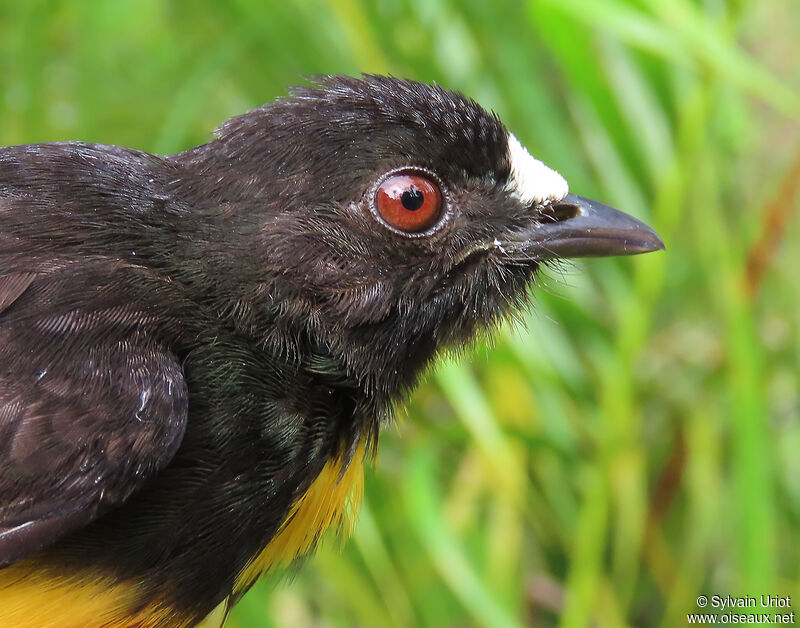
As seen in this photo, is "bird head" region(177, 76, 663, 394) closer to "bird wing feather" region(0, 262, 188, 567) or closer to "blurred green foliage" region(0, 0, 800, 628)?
"bird wing feather" region(0, 262, 188, 567)

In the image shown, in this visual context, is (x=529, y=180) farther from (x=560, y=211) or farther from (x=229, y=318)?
(x=229, y=318)

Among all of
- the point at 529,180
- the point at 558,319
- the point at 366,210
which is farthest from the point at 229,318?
the point at 558,319

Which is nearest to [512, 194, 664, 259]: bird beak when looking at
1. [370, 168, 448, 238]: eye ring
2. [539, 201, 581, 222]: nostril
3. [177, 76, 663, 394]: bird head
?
[539, 201, 581, 222]: nostril

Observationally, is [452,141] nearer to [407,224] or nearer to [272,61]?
[407,224]

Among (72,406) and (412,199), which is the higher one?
(412,199)

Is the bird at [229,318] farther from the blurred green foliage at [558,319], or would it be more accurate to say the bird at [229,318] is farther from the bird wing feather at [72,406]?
the blurred green foliage at [558,319]

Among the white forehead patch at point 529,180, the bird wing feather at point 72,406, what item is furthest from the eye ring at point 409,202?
the bird wing feather at point 72,406
